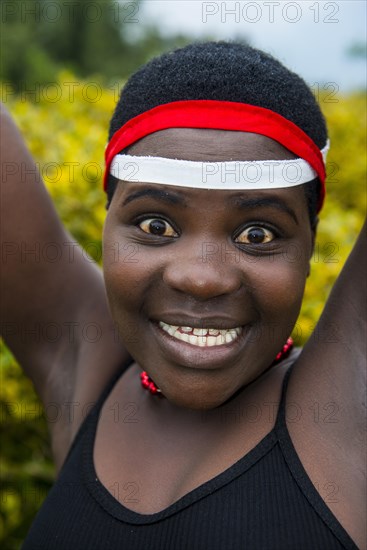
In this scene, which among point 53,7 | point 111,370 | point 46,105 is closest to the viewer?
point 111,370

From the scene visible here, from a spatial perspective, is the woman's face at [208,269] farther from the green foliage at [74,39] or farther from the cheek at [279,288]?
the green foliage at [74,39]

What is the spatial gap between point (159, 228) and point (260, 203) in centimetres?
25

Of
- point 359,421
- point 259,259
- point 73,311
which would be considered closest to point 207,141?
point 259,259

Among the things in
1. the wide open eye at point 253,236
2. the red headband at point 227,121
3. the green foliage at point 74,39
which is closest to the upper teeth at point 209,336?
the wide open eye at point 253,236

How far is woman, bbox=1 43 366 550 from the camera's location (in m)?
1.62

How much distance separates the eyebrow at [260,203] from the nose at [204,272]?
0.11m

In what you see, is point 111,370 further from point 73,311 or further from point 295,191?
point 295,191

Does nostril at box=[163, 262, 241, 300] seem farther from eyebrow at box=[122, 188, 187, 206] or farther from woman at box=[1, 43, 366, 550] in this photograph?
eyebrow at box=[122, 188, 187, 206]

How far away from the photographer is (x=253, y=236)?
1671 mm

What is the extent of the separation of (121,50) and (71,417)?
1852 cm

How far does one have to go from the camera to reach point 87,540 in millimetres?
1756

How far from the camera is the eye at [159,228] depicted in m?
1.71

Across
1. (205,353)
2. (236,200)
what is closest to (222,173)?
(236,200)

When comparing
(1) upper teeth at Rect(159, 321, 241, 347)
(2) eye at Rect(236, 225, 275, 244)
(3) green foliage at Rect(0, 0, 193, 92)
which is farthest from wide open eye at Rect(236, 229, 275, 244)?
(3) green foliage at Rect(0, 0, 193, 92)
